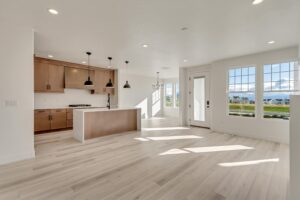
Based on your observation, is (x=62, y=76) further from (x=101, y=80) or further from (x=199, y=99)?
(x=199, y=99)

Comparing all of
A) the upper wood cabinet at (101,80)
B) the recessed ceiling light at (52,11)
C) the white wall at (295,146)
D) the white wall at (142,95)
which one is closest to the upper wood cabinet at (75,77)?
the upper wood cabinet at (101,80)

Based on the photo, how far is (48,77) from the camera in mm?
5762

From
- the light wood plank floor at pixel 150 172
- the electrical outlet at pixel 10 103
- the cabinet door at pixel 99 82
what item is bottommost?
the light wood plank floor at pixel 150 172

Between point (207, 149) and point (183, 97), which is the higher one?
point (183, 97)

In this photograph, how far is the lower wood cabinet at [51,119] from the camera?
17.7ft

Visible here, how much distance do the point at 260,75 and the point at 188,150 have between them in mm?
3429

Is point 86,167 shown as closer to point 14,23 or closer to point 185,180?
point 185,180

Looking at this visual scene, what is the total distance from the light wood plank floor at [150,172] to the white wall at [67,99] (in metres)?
2.37

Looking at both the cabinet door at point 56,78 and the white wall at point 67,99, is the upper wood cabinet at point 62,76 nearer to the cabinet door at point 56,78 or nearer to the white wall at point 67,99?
the cabinet door at point 56,78

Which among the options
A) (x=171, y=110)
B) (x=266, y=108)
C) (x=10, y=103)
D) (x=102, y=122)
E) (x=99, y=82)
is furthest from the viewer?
(x=171, y=110)

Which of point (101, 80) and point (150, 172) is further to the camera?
point (101, 80)

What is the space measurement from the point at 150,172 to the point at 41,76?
17.4 ft

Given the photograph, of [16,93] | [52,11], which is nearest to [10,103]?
[16,93]

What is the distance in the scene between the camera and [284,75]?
4.53 metres
